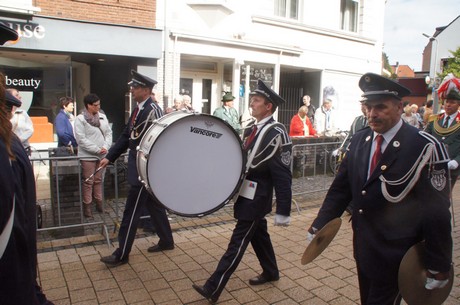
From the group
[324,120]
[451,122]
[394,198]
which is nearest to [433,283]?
[394,198]

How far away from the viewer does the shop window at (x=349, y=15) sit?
15.1m

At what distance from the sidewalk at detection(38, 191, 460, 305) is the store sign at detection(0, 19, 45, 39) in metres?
5.96

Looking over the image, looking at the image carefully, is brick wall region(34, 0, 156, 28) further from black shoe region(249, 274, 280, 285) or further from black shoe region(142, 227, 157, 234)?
black shoe region(249, 274, 280, 285)

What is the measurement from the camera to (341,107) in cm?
1547

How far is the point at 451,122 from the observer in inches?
232

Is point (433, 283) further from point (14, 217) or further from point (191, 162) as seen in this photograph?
point (14, 217)

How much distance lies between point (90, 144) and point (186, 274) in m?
2.94

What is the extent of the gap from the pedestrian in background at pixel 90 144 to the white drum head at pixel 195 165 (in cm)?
303

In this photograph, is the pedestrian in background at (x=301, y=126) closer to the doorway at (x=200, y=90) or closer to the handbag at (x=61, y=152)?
the doorway at (x=200, y=90)

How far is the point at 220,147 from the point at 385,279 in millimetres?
1698

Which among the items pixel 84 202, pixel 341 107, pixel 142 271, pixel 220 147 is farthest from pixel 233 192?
pixel 341 107

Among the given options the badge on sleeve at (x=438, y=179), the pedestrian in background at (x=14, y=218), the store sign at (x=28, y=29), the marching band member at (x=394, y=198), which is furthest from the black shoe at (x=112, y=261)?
the store sign at (x=28, y=29)

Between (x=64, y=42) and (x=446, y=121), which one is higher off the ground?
(x=64, y=42)

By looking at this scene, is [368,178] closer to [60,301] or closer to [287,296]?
[287,296]
